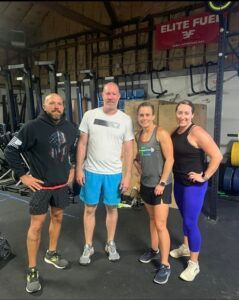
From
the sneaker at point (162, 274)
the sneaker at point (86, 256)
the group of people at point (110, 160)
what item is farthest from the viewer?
the sneaker at point (86, 256)

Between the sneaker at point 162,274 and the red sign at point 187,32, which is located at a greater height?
the red sign at point 187,32

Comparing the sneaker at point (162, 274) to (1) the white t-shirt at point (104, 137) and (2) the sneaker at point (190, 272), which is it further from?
(1) the white t-shirt at point (104, 137)

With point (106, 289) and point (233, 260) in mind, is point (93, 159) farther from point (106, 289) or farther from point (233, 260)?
point (233, 260)

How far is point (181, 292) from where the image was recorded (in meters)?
1.91

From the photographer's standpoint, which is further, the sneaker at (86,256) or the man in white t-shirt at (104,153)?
the sneaker at (86,256)

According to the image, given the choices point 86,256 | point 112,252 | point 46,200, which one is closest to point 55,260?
point 86,256

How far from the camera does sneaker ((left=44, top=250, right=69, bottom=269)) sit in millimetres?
2227

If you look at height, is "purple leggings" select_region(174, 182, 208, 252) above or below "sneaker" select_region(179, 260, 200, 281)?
above

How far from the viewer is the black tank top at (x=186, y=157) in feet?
6.33

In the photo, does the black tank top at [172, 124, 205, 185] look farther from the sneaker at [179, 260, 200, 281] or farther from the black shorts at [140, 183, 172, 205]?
the sneaker at [179, 260, 200, 281]

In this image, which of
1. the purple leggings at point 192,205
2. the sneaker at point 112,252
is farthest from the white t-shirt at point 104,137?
the sneaker at point 112,252

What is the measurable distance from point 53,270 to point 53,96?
4.68 ft

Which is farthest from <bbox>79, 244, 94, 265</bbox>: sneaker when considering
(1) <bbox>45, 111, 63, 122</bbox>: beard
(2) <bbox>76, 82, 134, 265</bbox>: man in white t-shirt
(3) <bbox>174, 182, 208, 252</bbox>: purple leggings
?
(1) <bbox>45, 111, 63, 122</bbox>: beard

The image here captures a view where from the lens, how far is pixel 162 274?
204 cm
